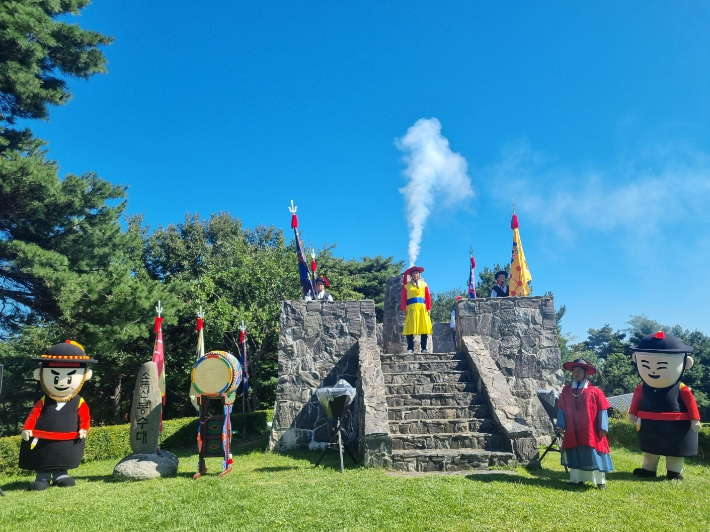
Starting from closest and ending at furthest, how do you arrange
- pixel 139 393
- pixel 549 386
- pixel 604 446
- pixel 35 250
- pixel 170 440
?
1. pixel 604 446
2. pixel 139 393
3. pixel 549 386
4. pixel 35 250
5. pixel 170 440

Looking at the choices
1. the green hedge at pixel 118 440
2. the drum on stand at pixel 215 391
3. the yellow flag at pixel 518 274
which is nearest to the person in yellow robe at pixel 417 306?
the yellow flag at pixel 518 274

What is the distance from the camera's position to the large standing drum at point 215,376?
279 inches

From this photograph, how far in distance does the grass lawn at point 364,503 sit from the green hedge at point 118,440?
2796mm

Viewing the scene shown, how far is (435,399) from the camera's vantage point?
8477mm

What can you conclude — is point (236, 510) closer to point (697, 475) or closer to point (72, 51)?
point (697, 475)

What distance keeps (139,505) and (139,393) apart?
3050 mm

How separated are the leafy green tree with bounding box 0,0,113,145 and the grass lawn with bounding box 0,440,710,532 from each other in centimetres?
973

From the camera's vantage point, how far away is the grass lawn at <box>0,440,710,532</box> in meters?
4.59

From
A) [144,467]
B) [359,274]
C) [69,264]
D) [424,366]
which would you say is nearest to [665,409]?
[424,366]

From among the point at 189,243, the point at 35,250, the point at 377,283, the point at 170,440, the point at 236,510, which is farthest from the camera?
the point at 377,283

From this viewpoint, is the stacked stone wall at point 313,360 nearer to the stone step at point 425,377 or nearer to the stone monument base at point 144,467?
the stone step at point 425,377

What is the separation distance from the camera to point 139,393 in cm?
825

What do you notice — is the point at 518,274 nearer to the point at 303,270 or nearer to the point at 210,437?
the point at 303,270

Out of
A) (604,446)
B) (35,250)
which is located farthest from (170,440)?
(604,446)
